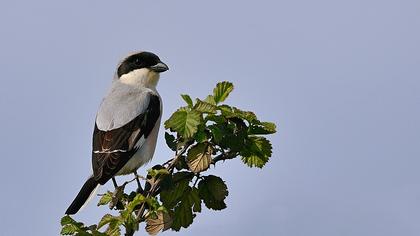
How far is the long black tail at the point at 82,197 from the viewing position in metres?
5.15

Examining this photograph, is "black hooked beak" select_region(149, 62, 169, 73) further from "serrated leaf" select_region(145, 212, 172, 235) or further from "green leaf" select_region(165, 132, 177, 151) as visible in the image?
"serrated leaf" select_region(145, 212, 172, 235)

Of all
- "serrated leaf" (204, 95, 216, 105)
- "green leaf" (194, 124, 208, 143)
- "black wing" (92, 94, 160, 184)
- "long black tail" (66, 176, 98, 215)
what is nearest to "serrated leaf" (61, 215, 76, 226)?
"green leaf" (194, 124, 208, 143)

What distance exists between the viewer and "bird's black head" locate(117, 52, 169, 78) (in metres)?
7.54

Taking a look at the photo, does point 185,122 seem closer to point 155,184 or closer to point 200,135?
point 200,135

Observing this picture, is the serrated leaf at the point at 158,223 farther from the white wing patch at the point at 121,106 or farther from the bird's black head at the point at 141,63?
the bird's black head at the point at 141,63

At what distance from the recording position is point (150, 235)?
345cm

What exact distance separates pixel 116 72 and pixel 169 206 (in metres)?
4.52

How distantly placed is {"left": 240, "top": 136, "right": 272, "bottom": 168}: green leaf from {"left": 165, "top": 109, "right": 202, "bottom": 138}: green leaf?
13.5 inches

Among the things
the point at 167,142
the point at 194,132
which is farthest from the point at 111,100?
the point at 194,132

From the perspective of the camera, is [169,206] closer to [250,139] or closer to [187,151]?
[187,151]

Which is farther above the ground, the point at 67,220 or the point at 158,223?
the point at 158,223

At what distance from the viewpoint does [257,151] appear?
Answer: 363cm

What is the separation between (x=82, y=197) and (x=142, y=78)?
8.02ft

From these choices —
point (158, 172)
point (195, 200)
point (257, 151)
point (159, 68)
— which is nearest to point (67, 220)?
point (158, 172)
